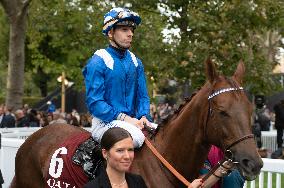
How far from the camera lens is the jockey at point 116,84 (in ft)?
15.8

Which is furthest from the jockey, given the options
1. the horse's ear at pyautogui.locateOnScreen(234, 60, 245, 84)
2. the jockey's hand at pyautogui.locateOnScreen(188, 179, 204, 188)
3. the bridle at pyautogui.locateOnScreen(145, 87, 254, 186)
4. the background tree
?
the background tree

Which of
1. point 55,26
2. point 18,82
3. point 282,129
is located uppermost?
point 55,26

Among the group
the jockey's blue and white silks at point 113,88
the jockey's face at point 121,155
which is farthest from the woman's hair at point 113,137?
the jockey's blue and white silks at point 113,88

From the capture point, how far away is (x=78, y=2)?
19469mm

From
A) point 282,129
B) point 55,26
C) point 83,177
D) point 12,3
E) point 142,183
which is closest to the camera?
point 142,183

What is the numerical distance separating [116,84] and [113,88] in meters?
0.04

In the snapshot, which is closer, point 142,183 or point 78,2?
point 142,183

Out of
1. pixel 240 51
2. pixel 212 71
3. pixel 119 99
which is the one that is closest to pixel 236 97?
pixel 212 71

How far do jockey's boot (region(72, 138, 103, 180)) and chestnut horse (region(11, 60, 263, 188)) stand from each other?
337 millimetres

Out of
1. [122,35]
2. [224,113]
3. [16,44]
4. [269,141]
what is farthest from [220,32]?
[224,113]

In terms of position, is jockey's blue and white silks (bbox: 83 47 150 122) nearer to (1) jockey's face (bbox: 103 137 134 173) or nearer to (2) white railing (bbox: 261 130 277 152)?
(1) jockey's face (bbox: 103 137 134 173)

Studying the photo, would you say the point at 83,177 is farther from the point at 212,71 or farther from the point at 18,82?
the point at 18,82

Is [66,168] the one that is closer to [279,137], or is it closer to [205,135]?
[205,135]

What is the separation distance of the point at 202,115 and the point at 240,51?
37.2ft
